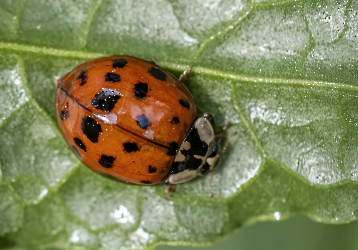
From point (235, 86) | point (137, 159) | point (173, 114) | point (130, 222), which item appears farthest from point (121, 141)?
point (235, 86)

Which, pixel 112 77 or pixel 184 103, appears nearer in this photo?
pixel 112 77

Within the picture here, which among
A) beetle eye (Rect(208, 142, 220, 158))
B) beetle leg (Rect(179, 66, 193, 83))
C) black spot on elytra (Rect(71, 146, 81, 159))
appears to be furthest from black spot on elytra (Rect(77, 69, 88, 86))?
beetle eye (Rect(208, 142, 220, 158))

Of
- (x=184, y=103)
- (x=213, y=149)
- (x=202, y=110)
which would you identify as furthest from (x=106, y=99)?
(x=213, y=149)

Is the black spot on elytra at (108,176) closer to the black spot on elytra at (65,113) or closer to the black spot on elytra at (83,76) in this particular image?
the black spot on elytra at (65,113)

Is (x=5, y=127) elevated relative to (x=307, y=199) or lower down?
lower down

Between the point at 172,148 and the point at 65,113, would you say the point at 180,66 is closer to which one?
the point at 172,148

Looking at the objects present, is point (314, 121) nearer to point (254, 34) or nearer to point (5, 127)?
point (254, 34)

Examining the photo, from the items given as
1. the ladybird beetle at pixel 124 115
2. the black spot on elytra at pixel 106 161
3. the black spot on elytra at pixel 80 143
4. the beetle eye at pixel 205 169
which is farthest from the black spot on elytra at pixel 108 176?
the beetle eye at pixel 205 169
